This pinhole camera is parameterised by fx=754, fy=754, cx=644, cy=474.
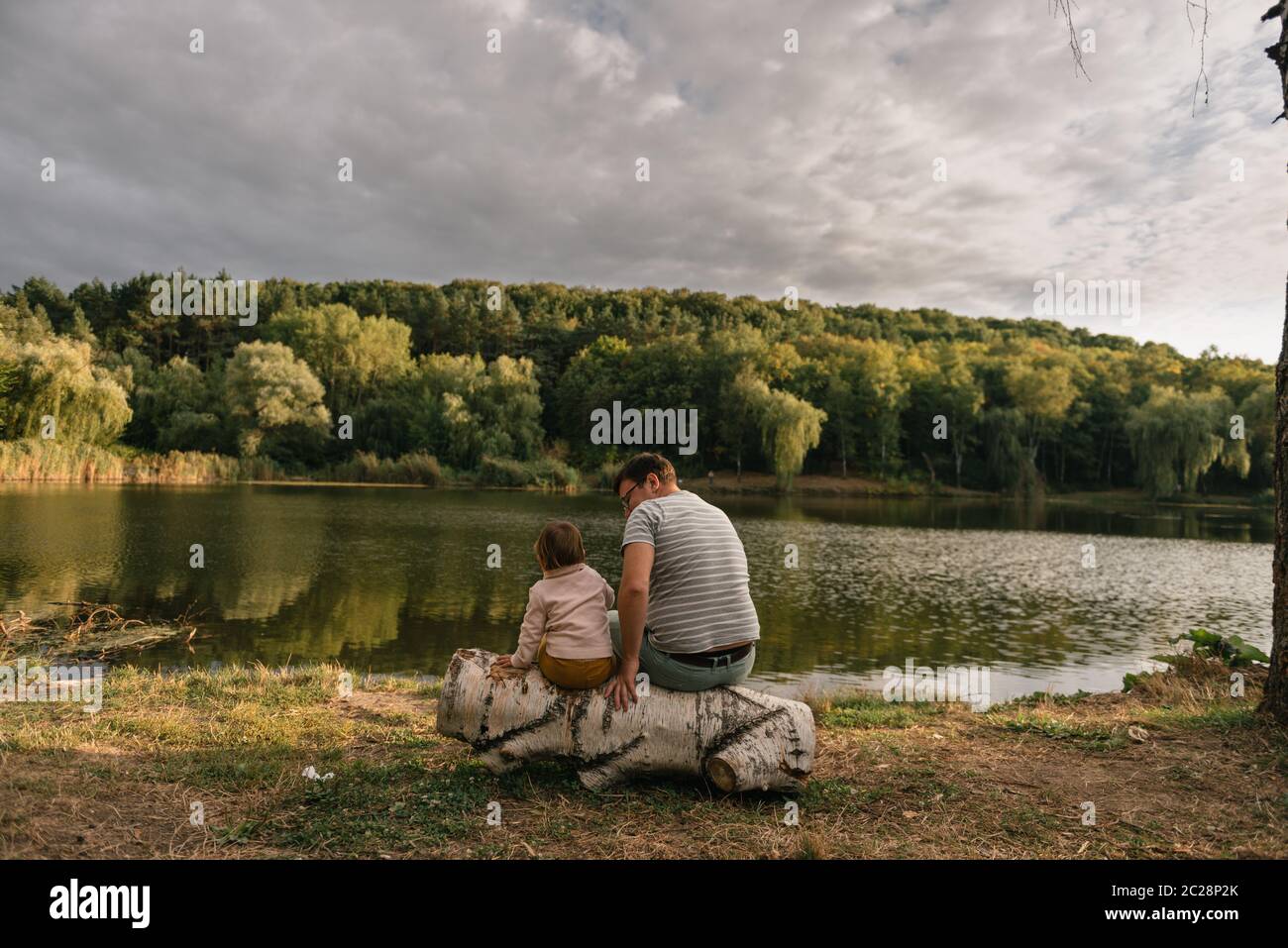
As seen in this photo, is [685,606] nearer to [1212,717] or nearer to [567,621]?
[567,621]

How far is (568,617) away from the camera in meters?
3.75

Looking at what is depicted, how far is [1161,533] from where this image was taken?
29.8 metres

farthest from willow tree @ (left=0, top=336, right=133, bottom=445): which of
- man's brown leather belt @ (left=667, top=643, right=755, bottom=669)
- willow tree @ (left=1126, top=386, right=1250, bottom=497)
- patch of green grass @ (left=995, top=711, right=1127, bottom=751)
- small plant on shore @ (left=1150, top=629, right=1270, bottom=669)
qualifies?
willow tree @ (left=1126, top=386, right=1250, bottom=497)

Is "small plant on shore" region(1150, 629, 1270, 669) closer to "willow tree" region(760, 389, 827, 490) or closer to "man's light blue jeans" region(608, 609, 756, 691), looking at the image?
"man's light blue jeans" region(608, 609, 756, 691)

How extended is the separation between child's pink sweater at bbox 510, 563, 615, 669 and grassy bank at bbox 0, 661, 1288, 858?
69cm

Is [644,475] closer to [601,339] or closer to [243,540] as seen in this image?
[243,540]

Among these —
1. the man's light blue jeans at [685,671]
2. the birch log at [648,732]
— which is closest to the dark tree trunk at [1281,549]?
the birch log at [648,732]

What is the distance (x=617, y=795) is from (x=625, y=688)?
1.72ft

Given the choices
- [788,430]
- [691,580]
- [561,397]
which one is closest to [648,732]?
[691,580]

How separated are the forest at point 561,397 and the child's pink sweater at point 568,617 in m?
38.7

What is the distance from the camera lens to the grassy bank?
10.3ft

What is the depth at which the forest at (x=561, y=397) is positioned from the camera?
155 ft

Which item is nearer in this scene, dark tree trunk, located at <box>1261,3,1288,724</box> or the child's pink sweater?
the child's pink sweater

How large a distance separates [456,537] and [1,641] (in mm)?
13733
